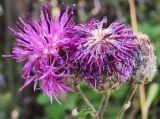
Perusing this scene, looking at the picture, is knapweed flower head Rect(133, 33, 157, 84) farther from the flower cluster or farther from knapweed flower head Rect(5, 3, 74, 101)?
knapweed flower head Rect(5, 3, 74, 101)

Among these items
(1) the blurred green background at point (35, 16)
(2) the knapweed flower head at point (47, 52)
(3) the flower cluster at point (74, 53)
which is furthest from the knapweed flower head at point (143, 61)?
(1) the blurred green background at point (35, 16)

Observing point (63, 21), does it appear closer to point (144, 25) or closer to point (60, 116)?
point (60, 116)

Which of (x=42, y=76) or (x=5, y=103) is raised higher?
(x=42, y=76)

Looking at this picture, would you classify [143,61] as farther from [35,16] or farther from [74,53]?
[35,16]

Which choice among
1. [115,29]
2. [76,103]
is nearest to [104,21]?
[115,29]

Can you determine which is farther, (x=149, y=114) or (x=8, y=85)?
(x=8, y=85)

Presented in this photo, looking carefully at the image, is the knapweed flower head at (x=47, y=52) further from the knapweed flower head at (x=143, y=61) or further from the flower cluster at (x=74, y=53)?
the knapweed flower head at (x=143, y=61)

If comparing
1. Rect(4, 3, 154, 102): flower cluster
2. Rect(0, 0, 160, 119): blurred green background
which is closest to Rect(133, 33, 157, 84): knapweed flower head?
Rect(4, 3, 154, 102): flower cluster
